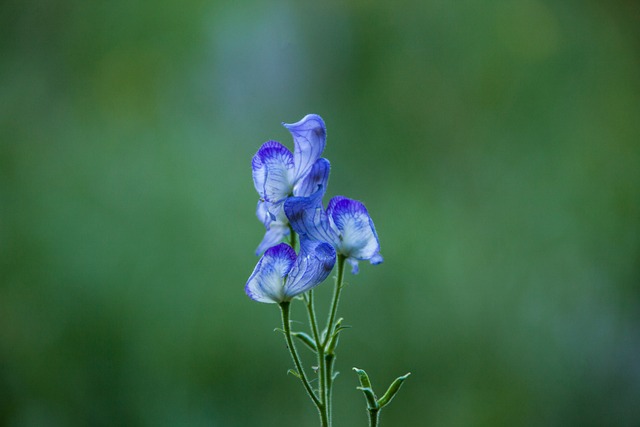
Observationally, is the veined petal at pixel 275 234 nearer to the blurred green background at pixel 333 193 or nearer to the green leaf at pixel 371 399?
the green leaf at pixel 371 399

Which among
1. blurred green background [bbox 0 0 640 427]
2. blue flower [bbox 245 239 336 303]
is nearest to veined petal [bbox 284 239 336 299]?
blue flower [bbox 245 239 336 303]

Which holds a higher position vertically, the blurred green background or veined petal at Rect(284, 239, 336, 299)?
the blurred green background

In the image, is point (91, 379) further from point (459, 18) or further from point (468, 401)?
point (459, 18)

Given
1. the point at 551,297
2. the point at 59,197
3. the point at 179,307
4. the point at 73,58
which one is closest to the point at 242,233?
the point at 179,307

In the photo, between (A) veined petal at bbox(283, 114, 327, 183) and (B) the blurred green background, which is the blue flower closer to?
(A) veined petal at bbox(283, 114, 327, 183)

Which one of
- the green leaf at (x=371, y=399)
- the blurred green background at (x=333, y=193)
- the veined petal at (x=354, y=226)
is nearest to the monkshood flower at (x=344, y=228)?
the veined petal at (x=354, y=226)

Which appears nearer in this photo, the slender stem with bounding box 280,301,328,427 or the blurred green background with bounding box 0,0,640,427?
the slender stem with bounding box 280,301,328,427
